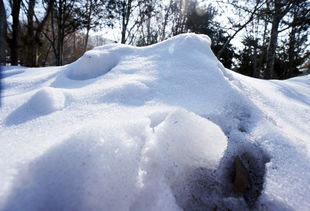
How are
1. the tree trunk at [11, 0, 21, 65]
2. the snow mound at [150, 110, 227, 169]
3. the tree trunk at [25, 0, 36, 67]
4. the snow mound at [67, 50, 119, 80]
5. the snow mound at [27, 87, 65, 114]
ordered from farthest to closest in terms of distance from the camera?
the tree trunk at [25, 0, 36, 67]
the tree trunk at [11, 0, 21, 65]
the snow mound at [67, 50, 119, 80]
the snow mound at [27, 87, 65, 114]
the snow mound at [150, 110, 227, 169]

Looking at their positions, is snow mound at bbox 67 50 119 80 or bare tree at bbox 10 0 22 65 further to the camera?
bare tree at bbox 10 0 22 65

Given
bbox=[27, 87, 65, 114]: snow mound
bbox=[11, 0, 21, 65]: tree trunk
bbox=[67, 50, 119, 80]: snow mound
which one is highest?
bbox=[11, 0, 21, 65]: tree trunk

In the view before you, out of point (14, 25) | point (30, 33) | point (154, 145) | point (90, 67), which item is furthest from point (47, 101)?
point (30, 33)

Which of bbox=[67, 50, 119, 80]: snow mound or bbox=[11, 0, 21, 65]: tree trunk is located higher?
bbox=[11, 0, 21, 65]: tree trunk

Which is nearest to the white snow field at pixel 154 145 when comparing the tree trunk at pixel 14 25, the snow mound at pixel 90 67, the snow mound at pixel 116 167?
the snow mound at pixel 116 167

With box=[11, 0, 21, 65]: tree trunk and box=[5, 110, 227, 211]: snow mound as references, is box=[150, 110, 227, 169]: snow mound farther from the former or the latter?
box=[11, 0, 21, 65]: tree trunk

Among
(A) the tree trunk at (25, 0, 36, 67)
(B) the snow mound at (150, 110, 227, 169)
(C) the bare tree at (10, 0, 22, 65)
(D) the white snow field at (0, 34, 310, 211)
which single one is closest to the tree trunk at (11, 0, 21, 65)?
(C) the bare tree at (10, 0, 22, 65)

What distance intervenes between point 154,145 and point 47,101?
56cm

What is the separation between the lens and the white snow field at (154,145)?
1.78ft

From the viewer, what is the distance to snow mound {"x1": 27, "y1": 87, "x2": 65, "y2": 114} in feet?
2.71

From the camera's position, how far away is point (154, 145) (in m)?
0.65

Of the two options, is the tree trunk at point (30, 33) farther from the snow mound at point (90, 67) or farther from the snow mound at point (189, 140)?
the snow mound at point (189, 140)

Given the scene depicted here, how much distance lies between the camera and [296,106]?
1.05m

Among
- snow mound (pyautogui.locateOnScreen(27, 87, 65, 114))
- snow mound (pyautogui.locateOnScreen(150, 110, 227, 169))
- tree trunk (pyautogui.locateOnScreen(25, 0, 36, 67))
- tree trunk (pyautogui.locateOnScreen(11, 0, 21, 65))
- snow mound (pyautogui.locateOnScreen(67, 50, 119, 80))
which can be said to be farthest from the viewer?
tree trunk (pyautogui.locateOnScreen(25, 0, 36, 67))
